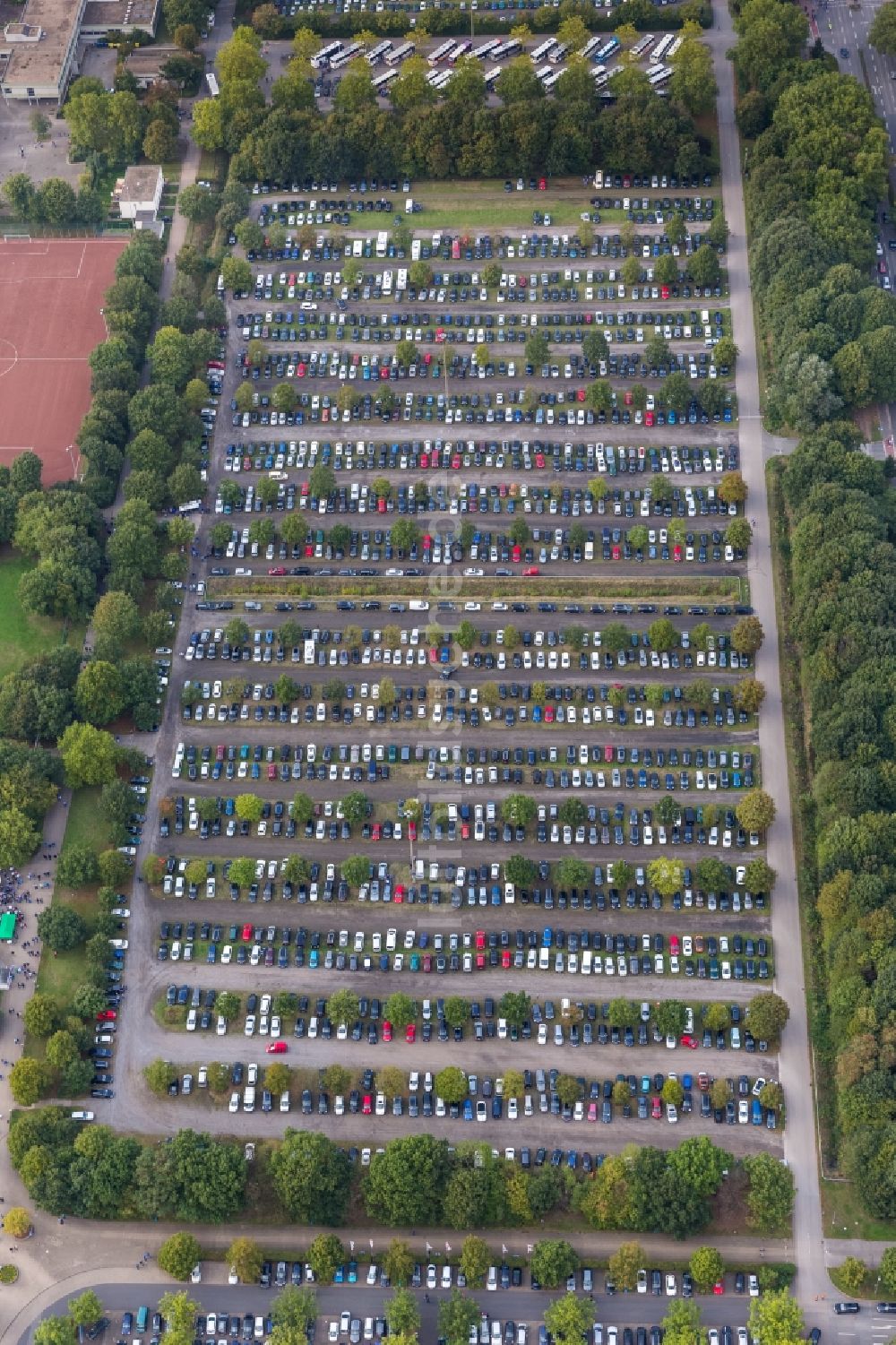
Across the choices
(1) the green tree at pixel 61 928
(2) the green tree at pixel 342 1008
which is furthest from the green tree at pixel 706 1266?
(1) the green tree at pixel 61 928

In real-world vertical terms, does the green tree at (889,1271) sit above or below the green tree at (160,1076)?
below

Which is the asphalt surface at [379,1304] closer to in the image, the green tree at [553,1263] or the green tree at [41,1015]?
the green tree at [553,1263]

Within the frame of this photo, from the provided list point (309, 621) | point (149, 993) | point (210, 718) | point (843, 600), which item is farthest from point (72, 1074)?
point (843, 600)

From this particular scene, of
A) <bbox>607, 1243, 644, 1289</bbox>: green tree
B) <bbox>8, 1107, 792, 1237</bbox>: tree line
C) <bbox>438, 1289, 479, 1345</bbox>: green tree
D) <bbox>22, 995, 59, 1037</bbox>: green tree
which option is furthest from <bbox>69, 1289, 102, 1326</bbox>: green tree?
<bbox>607, 1243, 644, 1289</bbox>: green tree

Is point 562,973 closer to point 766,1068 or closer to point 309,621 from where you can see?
point 766,1068

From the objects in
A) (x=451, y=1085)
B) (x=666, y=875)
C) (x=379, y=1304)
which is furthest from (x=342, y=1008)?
(x=666, y=875)
